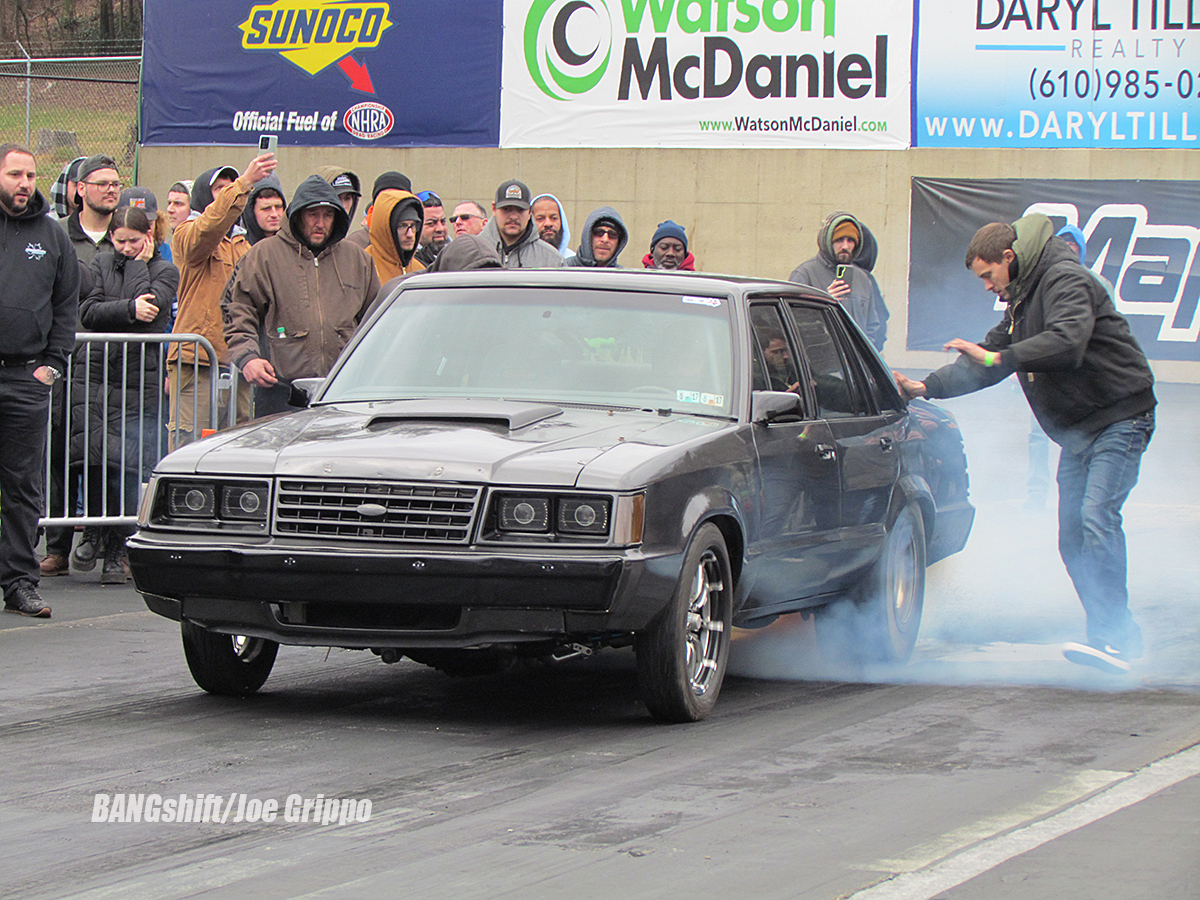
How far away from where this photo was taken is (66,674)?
24.5 feet

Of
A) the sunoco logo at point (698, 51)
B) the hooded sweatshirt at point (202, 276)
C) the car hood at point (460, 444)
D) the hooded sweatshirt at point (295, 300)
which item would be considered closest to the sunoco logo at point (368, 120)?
the sunoco logo at point (698, 51)

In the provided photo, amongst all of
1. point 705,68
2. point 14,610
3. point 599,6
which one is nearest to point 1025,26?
point 705,68

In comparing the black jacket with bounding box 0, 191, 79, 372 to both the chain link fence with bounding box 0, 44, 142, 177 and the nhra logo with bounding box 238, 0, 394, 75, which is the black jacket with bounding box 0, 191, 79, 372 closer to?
the nhra logo with bounding box 238, 0, 394, 75

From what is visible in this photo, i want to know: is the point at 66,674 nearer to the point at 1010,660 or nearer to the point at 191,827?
the point at 191,827

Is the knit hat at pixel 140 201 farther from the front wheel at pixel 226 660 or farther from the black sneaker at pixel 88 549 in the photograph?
the front wheel at pixel 226 660

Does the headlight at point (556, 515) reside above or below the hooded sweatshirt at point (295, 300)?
below

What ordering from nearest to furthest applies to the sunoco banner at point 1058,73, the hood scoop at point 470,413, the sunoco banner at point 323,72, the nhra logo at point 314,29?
the hood scoop at point 470,413 → the sunoco banner at point 1058,73 → the sunoco banner at point 323,72 → the nhra logo at point 314,29

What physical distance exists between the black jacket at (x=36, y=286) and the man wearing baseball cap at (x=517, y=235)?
3472 mm

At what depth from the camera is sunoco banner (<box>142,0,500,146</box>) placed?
73.9ft

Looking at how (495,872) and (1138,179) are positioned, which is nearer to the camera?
(495,872)

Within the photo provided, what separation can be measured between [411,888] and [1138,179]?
57.2 feet

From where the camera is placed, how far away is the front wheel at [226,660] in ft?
22.1

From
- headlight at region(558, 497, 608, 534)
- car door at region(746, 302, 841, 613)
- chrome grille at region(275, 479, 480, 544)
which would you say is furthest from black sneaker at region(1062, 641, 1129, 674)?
chrome grille at region(275, 479, 480, 544)

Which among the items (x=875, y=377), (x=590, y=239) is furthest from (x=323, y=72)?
(x=875, y=377)
